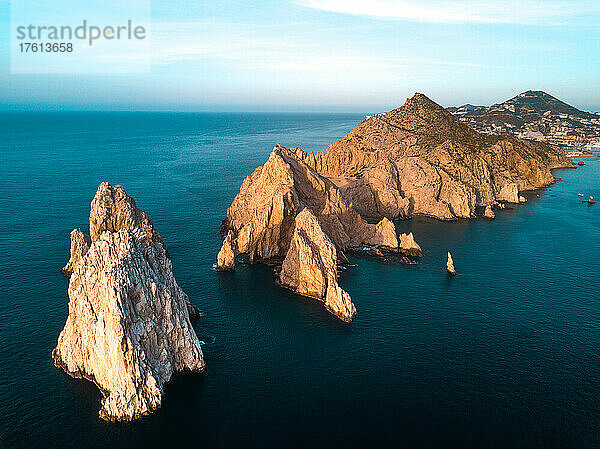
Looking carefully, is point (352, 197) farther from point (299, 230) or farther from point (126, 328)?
point (126, 328)

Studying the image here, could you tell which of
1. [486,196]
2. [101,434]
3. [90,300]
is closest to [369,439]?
[101,434]

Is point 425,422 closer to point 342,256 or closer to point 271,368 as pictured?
point 271,368

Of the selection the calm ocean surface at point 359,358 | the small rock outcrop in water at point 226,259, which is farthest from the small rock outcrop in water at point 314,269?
the small rock outcrop in water at point 226,259

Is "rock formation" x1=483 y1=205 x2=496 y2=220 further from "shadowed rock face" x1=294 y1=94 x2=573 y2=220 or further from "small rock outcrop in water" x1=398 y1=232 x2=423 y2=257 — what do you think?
"small rock outcrop in water" x1=398 y1=232 x2=423 y2=257

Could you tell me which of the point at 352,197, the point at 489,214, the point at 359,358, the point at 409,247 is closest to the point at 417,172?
the point at 352,197

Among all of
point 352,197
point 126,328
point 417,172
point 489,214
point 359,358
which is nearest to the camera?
point 126,328

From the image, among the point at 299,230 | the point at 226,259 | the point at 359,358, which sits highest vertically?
the point at 299,230

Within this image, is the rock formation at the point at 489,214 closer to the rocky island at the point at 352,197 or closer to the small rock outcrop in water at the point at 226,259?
the rocky island at the point at 352,197
